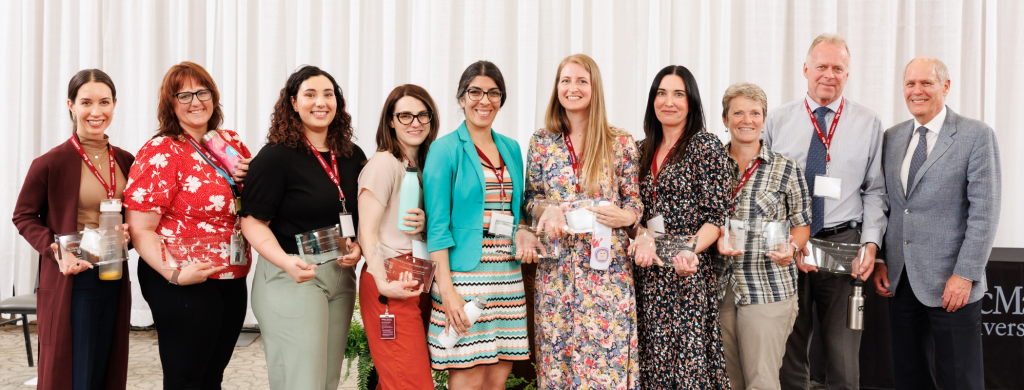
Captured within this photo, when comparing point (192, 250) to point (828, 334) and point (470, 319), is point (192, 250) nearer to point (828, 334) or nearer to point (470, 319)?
point (470, 319)

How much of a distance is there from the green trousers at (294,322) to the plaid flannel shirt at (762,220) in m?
1.61

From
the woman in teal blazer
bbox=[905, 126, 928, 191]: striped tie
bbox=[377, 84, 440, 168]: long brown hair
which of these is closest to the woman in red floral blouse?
bbox=[377, 84, 440, 168]: long brown hair

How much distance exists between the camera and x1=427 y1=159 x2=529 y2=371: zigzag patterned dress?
7.31 feet

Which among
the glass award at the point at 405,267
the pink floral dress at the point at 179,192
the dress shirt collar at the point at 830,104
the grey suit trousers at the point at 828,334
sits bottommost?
the grey suit trousers at the point at 828,334

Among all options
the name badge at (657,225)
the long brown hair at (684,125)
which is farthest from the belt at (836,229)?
the name badge at (657,225)

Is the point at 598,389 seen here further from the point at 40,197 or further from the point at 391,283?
the point at 40,197

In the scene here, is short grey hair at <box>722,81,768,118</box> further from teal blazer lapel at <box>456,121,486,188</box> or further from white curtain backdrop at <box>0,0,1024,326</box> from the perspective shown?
white curtain backdrop at <box>0,0,1024,326</box>

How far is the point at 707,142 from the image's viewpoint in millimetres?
2383

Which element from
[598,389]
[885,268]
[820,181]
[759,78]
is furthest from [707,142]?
[759,78]

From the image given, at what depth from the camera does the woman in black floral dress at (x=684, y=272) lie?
2.32m

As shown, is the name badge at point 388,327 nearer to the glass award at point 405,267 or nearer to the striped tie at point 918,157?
the glass award at point 405,267

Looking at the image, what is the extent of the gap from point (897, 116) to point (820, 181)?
2585mm

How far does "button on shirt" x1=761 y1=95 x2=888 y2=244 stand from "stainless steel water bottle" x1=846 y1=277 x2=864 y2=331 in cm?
23

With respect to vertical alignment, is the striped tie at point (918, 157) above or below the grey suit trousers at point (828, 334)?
above
